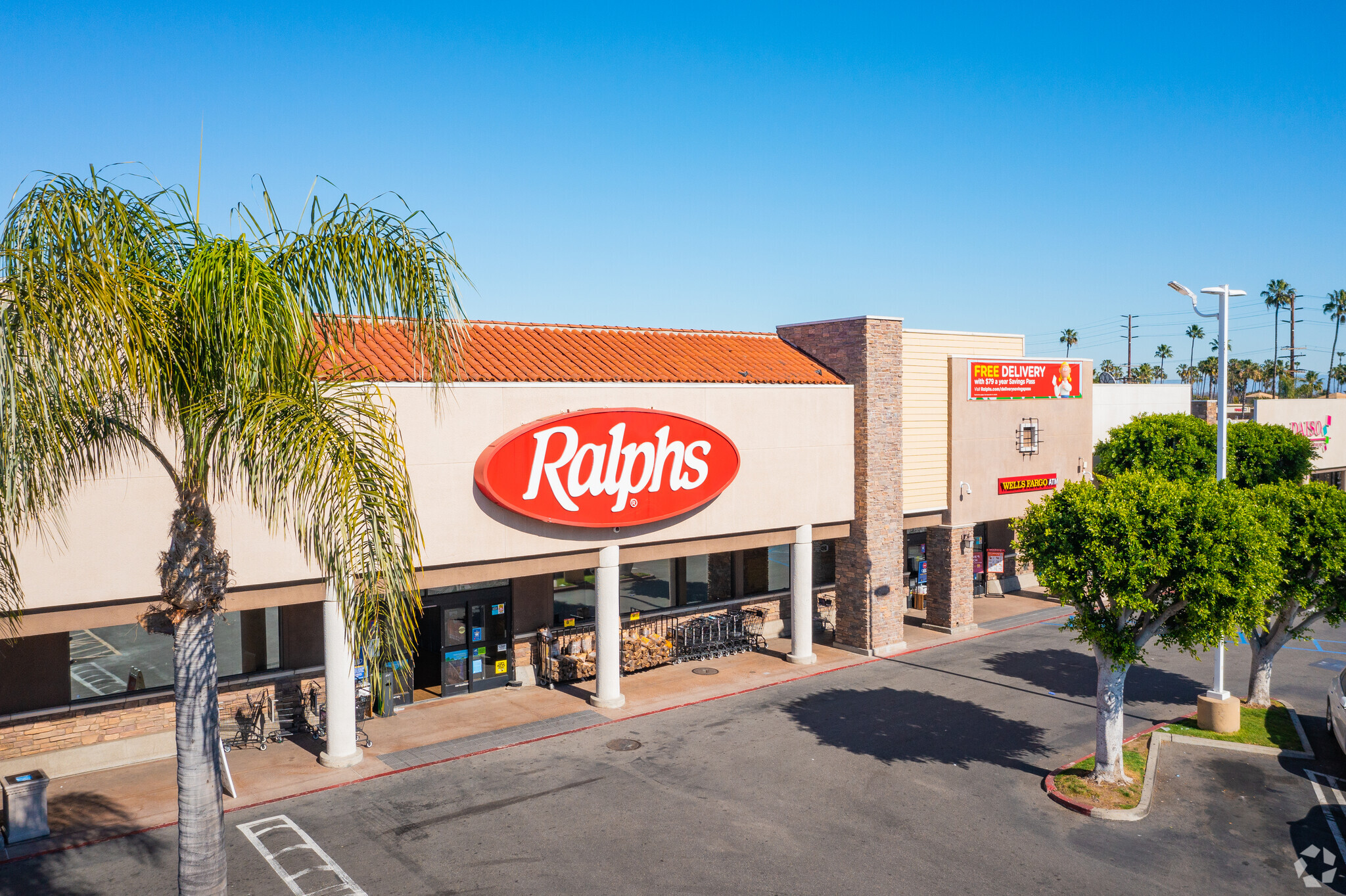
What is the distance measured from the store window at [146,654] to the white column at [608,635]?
6719 mm

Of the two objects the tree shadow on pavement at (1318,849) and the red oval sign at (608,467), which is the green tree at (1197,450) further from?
the tree shadow on pavement at (1318,849)

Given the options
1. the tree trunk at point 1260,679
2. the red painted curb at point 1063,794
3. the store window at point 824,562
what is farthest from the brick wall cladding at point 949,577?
the red painted curb at point 1063,794

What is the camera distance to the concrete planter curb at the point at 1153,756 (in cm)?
1502

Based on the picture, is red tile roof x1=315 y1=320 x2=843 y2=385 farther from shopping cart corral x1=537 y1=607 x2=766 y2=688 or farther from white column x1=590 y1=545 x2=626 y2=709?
shopping cart corral x1=537 y1=607 x2=766 y2=688

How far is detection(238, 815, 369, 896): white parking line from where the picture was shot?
1244cm

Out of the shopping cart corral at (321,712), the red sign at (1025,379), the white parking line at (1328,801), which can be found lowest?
the white parking line at (1328,801)

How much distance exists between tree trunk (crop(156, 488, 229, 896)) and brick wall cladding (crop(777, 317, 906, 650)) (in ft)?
61.3

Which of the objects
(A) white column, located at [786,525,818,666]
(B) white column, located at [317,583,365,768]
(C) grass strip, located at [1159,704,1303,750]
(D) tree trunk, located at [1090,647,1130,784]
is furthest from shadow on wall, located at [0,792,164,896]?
(C) grass strip, located at [1159,704,1303,750]

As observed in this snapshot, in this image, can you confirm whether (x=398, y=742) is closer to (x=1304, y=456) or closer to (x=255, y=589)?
(x=255, y=589)

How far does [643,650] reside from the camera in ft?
78.2

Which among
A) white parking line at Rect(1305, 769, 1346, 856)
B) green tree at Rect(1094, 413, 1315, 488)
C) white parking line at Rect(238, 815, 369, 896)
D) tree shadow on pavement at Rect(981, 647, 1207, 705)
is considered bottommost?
tree shadow on pavement at Rect(981, 647, 1207, 705)

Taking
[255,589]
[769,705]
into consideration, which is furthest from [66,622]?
[769,705]

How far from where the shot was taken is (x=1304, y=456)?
35.5m

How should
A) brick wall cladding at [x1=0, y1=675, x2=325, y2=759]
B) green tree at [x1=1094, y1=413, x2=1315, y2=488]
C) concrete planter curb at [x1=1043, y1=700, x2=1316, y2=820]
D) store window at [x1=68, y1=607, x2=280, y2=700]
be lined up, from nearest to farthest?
concrete planter curb at [x1=1043, y1=700, x2=1316, y2=820] < brick wall cladding at [x1=0, y1=675, x2=325, y2=759] < store window at [x1=68, y1=607, x2=280, y2=700] < green tree at [x1=1094, y1=413, x2=1315, y2=488]
